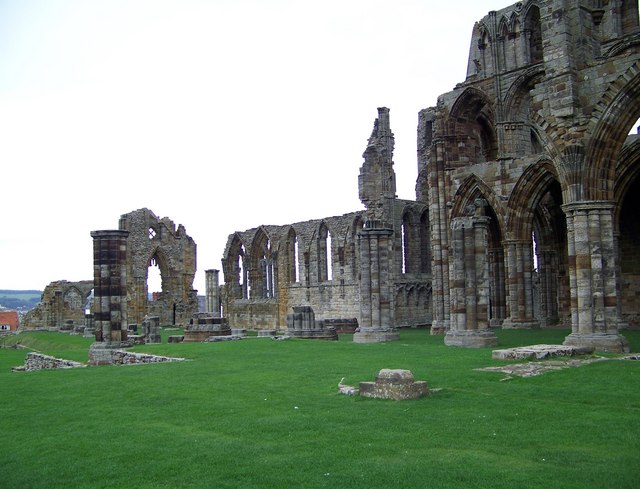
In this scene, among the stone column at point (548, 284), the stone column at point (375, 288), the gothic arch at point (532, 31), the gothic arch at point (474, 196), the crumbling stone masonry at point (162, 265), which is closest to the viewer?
the stone column at point (375, 288)

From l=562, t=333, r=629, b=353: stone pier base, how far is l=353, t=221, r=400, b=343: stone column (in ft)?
21.1

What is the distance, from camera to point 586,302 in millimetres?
14578

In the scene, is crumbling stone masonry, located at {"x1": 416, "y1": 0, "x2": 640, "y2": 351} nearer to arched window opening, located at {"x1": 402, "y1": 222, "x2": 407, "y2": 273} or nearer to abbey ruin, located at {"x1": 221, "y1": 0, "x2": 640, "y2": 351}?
abbey ruin, located at {"x1": 221, "y1": 0, "x2": 640, "y2": 351}

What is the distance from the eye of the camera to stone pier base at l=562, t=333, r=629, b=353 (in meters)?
14.0

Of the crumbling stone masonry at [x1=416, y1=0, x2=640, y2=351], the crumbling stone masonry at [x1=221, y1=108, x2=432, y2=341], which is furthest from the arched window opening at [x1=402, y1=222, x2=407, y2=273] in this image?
the crumbling stone masonry at [x1=416, y1=0, x2=640, y2=351]

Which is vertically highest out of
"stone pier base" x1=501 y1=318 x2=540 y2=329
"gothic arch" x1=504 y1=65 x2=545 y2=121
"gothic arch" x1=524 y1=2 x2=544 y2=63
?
"gothic arch" x1=524 y1=2 x2=544 y2=63

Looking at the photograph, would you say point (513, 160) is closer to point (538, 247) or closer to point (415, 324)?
point (538, 247)

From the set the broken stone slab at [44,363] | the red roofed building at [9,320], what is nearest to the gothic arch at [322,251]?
the broken stone slab at [44,363]

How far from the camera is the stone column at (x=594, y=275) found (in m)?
14.3

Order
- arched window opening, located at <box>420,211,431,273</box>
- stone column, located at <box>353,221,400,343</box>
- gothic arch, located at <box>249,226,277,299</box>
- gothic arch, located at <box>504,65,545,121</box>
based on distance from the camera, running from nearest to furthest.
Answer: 1. stone column, located at <box>353,221,400,343</box>
2. gothic arch, located at <box>504,65,545,121</box>
3. arched window opening, located at <box>420,211,431,273</box>
4. gothic arch, located at <box>249,226,277,299</box>

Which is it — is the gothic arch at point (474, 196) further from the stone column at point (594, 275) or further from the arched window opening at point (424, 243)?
the arched window opening at point (424, 243)

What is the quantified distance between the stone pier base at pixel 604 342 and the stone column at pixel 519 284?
8713mm

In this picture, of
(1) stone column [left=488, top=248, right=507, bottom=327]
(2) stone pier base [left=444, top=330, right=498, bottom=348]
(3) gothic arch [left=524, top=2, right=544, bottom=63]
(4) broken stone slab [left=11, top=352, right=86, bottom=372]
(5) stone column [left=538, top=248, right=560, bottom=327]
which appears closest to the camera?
(2) stone pier base [left=444, top=330, right=498, bottom=348]

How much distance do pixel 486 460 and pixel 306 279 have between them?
104ft
